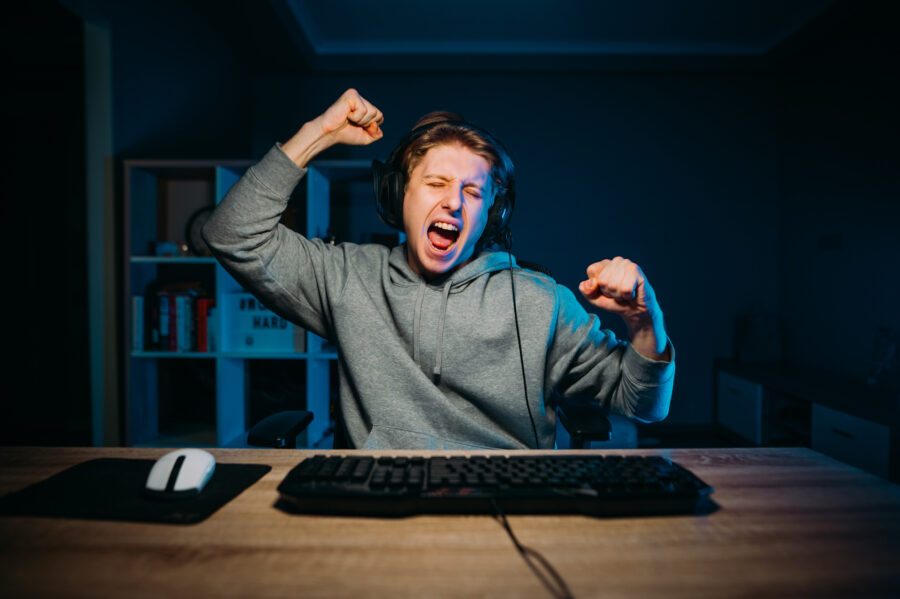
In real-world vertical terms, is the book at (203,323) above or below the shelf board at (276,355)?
above

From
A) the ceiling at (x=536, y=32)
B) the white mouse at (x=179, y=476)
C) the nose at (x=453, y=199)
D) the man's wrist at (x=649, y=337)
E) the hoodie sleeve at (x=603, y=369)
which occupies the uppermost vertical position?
the ceiling at (x=536, y=32)

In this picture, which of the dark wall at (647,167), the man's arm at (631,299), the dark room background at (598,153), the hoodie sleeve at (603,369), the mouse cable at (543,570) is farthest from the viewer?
the dark wall at (647,167)

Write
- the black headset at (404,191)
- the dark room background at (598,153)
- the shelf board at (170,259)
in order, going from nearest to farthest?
1. the black headset at (404,191)
2. the shelf board at (170,259)
3. the dark room background at (598,153)

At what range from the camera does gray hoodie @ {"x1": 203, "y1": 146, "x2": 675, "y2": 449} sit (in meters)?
1.02

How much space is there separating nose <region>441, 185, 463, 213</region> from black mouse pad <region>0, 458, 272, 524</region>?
654 mm

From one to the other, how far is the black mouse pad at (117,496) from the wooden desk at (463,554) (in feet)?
0.06

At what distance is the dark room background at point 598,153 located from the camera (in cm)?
243

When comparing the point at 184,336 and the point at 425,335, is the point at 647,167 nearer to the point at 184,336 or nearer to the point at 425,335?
the point at 425,335

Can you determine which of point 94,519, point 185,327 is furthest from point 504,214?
point 185,327

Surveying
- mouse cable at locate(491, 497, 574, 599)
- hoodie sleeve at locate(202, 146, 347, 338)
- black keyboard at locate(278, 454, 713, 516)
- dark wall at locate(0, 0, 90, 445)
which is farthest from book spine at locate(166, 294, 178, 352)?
mouse cable at locate(491, 497, 574, 599)

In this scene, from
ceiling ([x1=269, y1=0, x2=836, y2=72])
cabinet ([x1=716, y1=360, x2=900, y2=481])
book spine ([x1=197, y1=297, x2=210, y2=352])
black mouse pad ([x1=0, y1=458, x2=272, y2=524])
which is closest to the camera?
black mouse pad ([x1=0, y1=458, x2=272, y2=524])

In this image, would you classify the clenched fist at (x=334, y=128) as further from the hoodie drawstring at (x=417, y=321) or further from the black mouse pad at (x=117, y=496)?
the black mouse pad at (x=117, y=496)

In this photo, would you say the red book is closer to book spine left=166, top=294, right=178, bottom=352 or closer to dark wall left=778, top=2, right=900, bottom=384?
book spine left=166, top=294, right=178, bottom=352

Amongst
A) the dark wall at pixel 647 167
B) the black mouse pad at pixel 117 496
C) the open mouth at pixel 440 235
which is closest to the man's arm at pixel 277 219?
the open mouth at pixel 440 235
